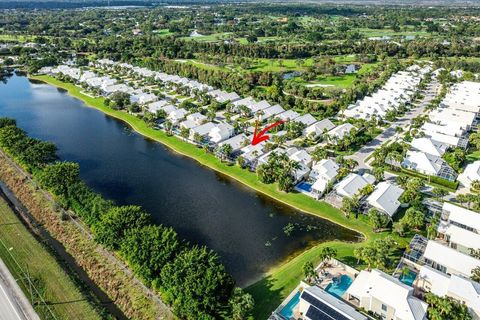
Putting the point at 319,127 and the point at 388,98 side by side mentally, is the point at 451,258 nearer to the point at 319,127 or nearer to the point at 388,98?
the point at 319,127

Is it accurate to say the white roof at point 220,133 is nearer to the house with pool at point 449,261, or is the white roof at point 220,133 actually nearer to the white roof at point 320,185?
the white roof at point 320,185

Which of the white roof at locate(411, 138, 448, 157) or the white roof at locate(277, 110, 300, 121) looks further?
the white roof at locate(277, 110, 300, 121)

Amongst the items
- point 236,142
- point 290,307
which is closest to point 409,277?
point 290,307

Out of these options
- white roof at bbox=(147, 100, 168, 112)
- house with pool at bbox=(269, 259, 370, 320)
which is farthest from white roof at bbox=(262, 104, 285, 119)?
house with pool at bbox=(269, 259, 370, 320)

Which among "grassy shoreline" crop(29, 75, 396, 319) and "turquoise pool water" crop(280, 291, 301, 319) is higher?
"turquoise pool water" crop(280, 291, 301, 319)

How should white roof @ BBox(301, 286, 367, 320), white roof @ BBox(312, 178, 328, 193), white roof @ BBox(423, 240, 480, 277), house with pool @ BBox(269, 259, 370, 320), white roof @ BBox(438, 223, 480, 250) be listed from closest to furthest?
white roof @ BBox(301, 286, 367, 320)
house with pool @ BBox(269, 259, 370, 320)
white roof @ BBox(423, 240, 480, 277)
white roof @ BBox(438, 223, 480, 250)
white roof @ BBox(312, 178, 328, 193)

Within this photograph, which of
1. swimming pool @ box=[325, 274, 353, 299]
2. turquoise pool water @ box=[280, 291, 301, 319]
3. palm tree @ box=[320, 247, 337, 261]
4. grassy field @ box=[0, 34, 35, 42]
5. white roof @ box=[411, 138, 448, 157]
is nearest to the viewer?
turquoise pool water @ box=[280, 291, 301, 319]

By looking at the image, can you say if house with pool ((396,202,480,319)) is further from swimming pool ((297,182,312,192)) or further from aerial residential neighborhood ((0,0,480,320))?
swimming pool ((297,182,312,192))

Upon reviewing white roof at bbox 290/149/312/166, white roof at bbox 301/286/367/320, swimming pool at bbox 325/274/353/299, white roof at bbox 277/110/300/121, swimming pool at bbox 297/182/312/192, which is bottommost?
swimming pool at bbox 297/182/312/192
